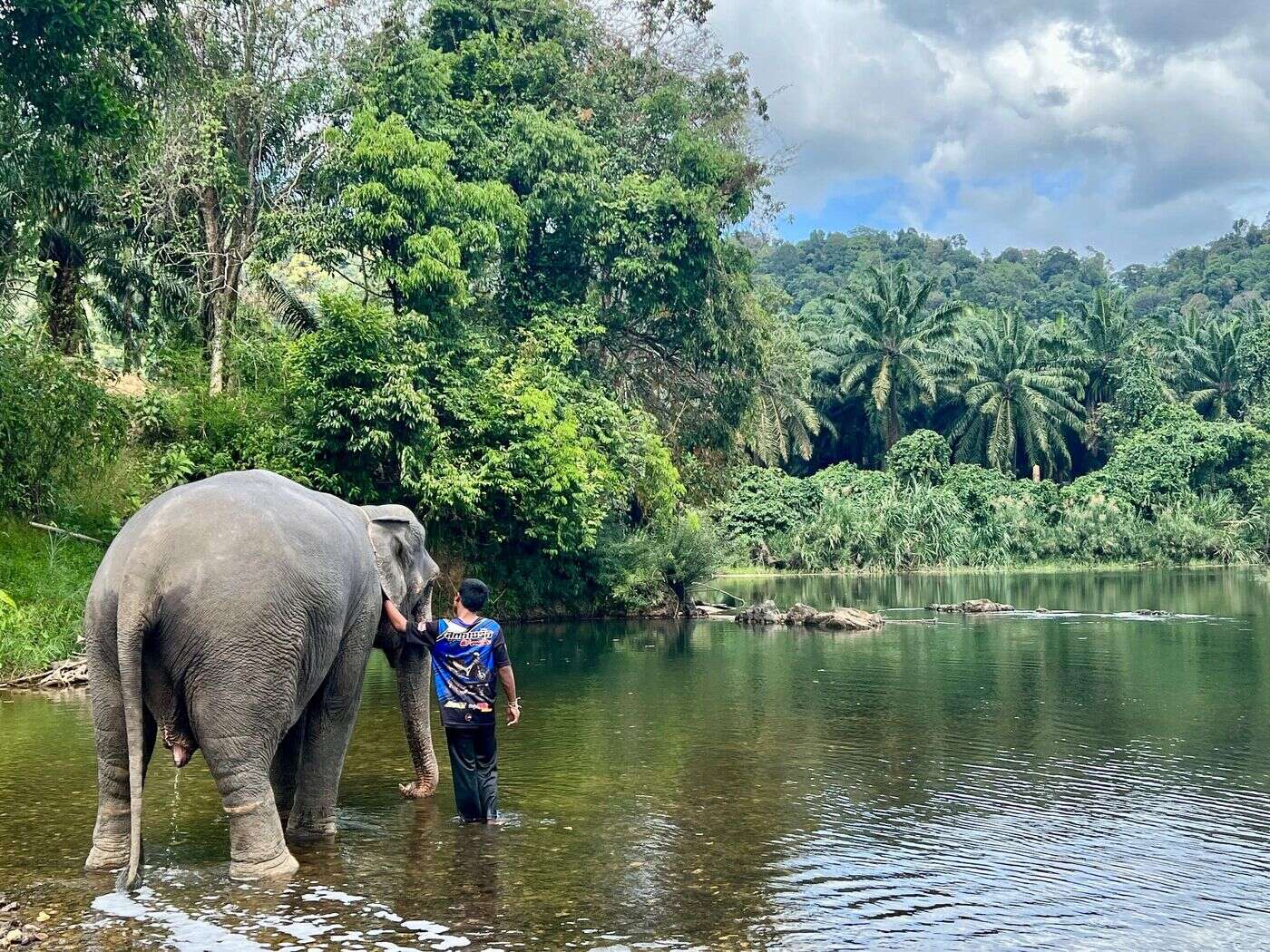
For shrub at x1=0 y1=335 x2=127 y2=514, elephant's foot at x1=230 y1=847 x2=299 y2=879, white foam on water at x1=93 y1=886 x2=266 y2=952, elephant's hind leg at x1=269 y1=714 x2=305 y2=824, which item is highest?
shrub at x1=0 y1=335 x2=127 y2=514

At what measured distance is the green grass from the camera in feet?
49.0

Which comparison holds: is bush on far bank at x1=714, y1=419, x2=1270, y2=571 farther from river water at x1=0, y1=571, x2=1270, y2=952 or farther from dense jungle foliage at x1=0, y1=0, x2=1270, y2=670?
river water at x1=0, y1=571, x2=1270, y2=952

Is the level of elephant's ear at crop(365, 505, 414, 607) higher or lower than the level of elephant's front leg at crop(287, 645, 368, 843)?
higher

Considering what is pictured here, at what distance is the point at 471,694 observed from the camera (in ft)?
27.4

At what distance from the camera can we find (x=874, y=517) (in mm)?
46656

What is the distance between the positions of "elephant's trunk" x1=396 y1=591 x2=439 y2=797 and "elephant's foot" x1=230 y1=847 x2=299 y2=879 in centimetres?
205

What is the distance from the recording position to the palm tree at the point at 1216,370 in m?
61.4

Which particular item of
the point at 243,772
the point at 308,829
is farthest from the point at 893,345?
the point at 243,772

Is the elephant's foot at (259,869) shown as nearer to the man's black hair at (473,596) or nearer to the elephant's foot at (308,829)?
the elephant's foot at (308,829)

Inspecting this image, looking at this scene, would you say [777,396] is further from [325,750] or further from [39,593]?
[325,750]

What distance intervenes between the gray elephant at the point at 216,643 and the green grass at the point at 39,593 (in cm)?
770

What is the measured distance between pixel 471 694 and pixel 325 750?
933 millimetres

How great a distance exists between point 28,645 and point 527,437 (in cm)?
933

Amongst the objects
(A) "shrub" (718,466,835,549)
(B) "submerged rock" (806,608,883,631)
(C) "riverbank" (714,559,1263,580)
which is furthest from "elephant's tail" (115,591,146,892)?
(A) "shrub" (718,466,835,549)
